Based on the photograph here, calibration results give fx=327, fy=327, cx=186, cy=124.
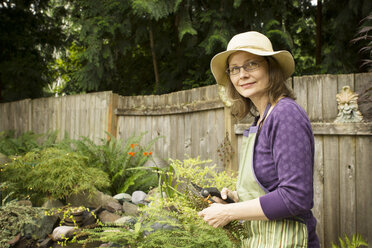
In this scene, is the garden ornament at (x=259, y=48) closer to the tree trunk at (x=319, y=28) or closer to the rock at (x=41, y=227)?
the rock at (x=41, y=227)

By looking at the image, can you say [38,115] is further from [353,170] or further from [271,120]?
[271,120]

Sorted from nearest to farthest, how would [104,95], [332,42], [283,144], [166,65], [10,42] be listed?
[283,144]
[104,95]
[332,42]
[166,65]
[10,42]

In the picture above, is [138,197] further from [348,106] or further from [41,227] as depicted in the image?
[348,106]

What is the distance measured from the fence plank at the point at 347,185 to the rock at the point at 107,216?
2.44 m

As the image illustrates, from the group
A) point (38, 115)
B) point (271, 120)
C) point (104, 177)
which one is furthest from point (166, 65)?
point (271, 120)

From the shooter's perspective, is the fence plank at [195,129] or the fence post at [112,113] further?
the fence post at [112,113]

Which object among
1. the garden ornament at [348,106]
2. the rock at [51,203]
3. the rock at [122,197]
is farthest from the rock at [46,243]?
the garden ornament at [348,106]

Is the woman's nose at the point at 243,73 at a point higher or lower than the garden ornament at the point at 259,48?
lower

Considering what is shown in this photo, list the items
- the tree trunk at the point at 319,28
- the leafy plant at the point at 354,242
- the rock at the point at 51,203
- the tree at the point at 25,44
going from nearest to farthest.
Result: 1. the leafy plant at the point at 354,242
2. the rock at the point at 51,203
3. the tree trunk at the point at 319,28
4. the tree at the point at 25,44

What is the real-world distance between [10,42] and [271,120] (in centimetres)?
1041

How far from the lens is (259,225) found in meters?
1.44

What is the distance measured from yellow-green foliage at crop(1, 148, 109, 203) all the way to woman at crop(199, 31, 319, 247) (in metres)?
2.91

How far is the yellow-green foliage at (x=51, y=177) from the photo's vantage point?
13.3 feet

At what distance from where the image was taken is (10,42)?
32.1 feet
